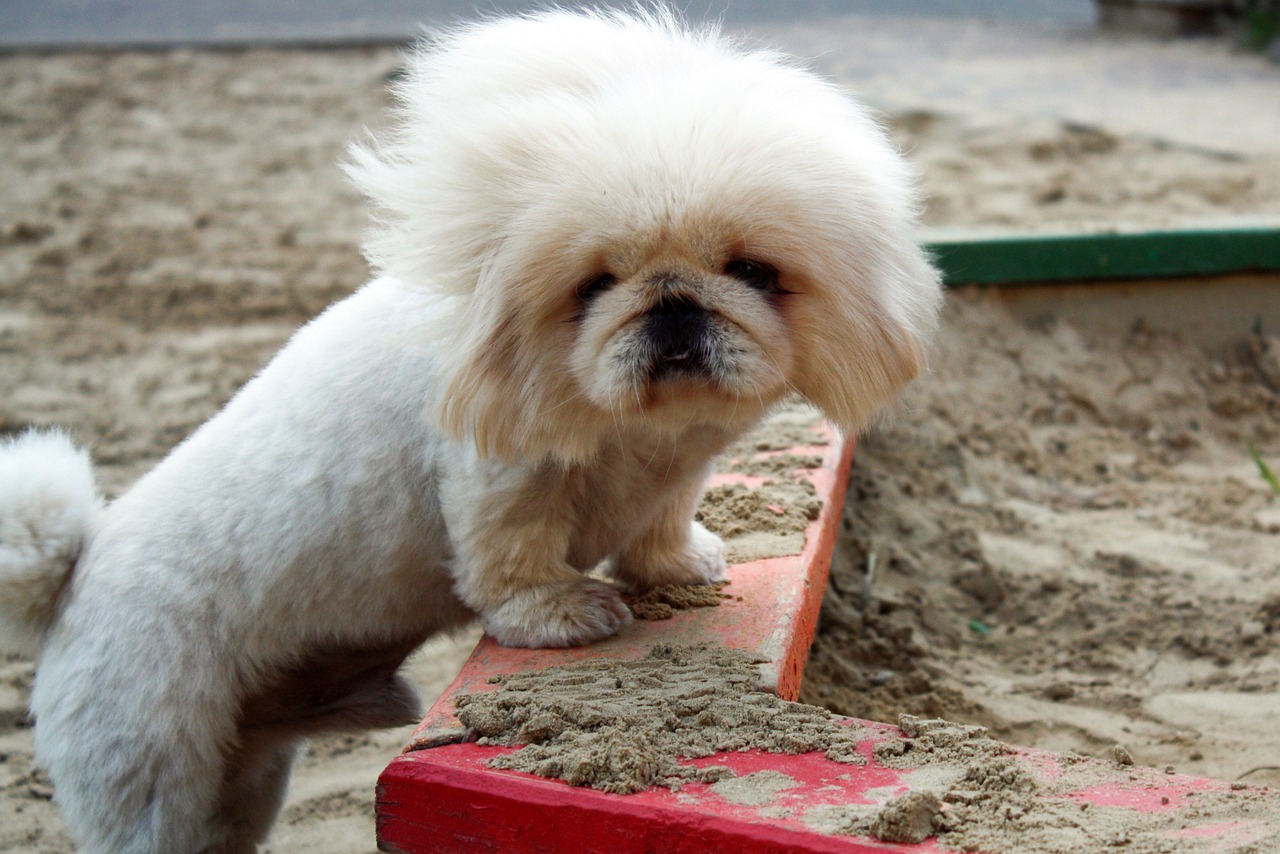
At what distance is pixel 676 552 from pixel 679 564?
24 millimetres

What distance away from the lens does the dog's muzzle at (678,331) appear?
1.81 m

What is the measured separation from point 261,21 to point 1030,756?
9.25 meters

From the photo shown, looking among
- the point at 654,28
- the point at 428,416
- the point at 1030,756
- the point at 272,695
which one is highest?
the point at 654,28

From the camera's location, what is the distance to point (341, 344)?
2.26 metres

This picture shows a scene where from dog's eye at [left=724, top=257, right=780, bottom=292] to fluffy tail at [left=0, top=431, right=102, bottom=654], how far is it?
1280 millimetres

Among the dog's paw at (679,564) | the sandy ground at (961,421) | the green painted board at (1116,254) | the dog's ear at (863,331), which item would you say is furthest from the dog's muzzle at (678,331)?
the green painted board at (1116,254)

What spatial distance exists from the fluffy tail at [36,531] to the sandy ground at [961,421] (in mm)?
586

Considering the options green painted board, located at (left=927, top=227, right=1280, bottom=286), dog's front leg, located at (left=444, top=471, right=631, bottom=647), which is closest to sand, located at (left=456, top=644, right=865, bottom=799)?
dog's front leg, located at (left=444, top=471, right=631, bottom=647)

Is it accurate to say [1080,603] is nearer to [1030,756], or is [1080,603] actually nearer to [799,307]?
[1030,756]

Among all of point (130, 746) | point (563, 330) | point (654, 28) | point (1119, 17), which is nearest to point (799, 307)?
point (563, 330)

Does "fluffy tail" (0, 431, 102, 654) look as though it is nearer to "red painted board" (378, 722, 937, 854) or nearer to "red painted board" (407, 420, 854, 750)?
"red painted board" (407, 420, 854, 750)

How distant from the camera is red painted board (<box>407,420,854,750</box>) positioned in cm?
199

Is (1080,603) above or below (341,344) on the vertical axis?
below

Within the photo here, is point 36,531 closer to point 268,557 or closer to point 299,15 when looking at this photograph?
point 268,557
